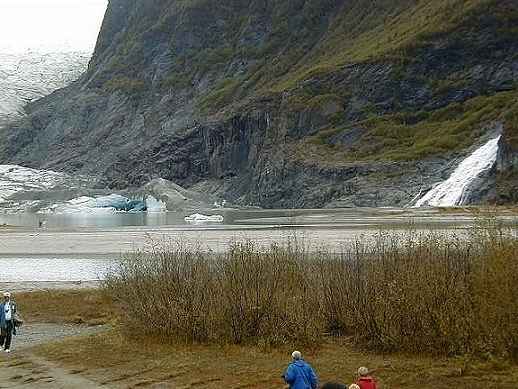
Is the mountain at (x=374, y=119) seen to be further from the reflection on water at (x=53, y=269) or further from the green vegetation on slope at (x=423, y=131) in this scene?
the reflection on water at (x=53, y=269)

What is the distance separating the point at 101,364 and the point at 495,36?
151 meters

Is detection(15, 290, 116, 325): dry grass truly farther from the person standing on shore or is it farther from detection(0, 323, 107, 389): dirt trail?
the person standing on shore

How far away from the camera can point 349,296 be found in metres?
21.6

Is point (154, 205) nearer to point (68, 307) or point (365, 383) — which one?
point (68, 307)

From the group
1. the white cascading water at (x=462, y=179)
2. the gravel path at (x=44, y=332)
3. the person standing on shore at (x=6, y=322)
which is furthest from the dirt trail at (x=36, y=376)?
the white cascading water at (x=462, y=179)

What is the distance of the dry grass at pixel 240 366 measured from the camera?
55.6 feet

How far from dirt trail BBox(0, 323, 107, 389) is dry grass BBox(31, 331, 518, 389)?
40 cm

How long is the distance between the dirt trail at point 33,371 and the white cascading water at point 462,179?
89795 millimetres

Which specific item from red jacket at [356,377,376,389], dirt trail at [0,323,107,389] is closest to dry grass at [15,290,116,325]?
dirt trail at [0,323,107,389]

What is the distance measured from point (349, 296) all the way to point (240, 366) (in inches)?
183

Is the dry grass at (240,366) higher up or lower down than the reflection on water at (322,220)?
lower down

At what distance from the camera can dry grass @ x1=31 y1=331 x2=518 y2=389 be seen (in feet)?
55.6

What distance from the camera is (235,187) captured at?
171500mm

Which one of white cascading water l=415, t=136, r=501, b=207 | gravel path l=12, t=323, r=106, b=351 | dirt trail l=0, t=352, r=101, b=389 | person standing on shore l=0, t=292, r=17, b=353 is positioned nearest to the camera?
dirt trail l=0, t=352, r=101, b=389
